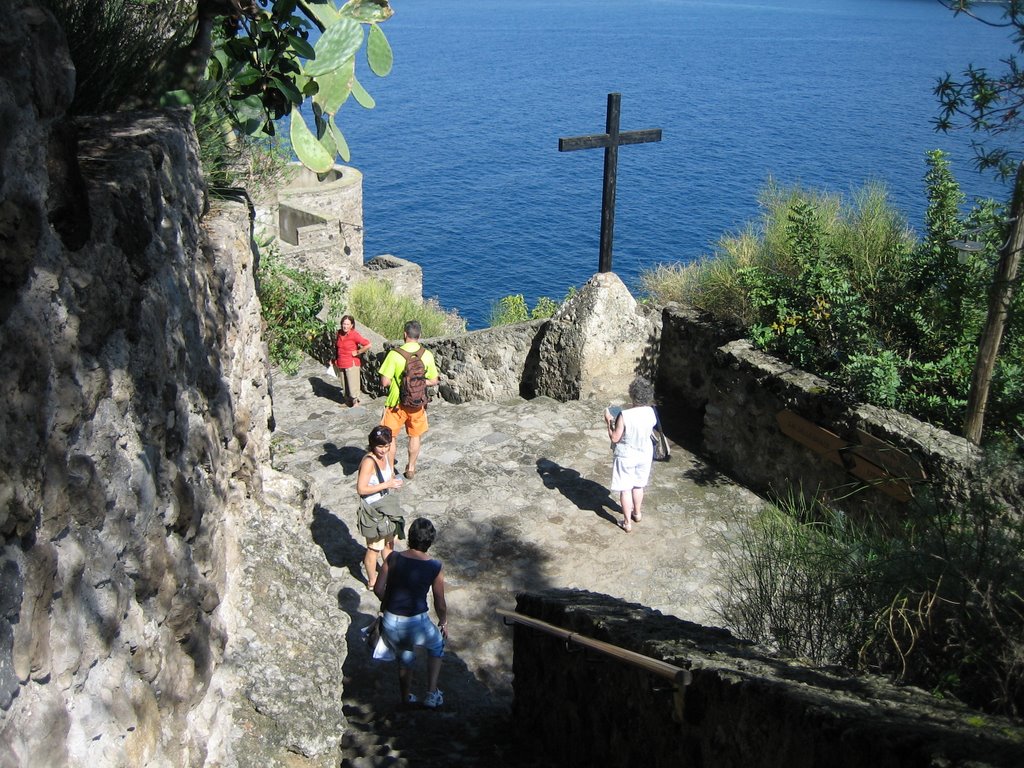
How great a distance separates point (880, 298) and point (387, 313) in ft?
26.4

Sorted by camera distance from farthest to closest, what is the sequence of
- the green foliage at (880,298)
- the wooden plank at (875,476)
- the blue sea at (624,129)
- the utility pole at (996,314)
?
the blue sea at (624,129) < the green foliage at (880,298) < the wooden plank at (875,476) < the utility pole at (996,314)

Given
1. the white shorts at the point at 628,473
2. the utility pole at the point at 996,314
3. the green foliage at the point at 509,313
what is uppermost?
the utility pole at the point at 996,314

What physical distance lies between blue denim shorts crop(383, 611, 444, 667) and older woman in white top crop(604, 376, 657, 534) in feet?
8.51

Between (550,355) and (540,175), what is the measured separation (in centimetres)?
4563

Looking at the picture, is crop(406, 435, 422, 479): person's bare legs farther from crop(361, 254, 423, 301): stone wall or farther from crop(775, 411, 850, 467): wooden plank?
crop(361, 254, 423, 301): stone wall

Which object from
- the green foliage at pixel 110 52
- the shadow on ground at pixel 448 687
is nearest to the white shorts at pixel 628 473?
the shadow on ground at pixel 448 687

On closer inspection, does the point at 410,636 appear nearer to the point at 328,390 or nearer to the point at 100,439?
the point at 100,439

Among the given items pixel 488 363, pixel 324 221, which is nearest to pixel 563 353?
pixel 488 363

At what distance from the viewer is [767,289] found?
915 cm

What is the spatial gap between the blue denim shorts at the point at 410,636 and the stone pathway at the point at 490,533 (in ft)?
1.12

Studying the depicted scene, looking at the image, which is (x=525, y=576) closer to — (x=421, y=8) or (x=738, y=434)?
(x=738, y=434)

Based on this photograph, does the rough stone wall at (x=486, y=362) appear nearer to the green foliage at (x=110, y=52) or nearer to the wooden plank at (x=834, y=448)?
Result: the wooden plank at (x=834, y=448)

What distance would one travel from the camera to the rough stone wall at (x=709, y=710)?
8.69 ft

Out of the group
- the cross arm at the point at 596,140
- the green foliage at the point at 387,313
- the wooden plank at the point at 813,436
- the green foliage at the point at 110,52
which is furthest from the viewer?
the green foliage at the point at 387,313
